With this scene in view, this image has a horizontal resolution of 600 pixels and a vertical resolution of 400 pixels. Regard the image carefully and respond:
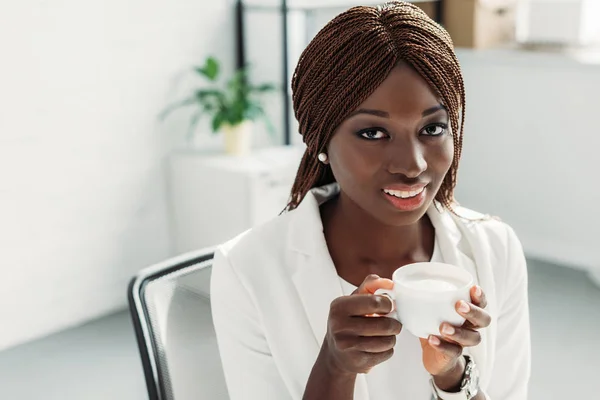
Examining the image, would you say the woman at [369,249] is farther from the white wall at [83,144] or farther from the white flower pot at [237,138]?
the white flower pot at [237,138]

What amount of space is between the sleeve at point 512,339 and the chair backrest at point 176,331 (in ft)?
1.35

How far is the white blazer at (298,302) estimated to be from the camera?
104cm

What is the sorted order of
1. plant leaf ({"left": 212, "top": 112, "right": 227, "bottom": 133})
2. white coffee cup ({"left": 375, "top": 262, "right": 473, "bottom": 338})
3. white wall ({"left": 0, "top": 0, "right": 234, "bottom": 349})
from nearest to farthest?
white coffee cup ({"left": 375, "top": 262, "right": 473, "bottom": 338})
white wall ({"left": 0, "top": 0, "right": 234, "bottom": 349})
plant leaf ({"left": 212, "top": 112, "right": 227, "bottom": 133})

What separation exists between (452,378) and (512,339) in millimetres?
206

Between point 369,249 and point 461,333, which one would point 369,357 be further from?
point 369,249

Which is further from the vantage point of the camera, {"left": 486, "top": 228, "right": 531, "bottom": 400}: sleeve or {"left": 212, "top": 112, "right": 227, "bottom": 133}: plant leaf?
{"left": 212, "top": 112, "right": 227, "bottom": 133}: plant leaf

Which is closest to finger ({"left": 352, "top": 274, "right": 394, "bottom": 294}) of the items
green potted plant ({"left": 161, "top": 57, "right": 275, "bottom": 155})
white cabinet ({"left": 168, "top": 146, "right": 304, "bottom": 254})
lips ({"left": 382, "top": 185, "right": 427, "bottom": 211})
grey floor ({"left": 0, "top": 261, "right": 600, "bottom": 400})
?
lips ({"left": 382, "top": 185, "right": 427, "bottom": 211})

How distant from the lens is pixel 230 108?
337 centimetres

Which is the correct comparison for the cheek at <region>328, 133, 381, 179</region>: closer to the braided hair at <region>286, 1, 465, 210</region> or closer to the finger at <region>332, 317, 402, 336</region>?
the braided hair at <region>286, 1, 465, 210</region>

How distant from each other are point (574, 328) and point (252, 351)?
7.47ft

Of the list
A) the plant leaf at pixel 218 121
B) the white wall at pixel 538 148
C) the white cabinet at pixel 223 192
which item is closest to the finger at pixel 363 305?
the white cabinet at pixel 223 192

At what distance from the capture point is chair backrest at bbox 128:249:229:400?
42.4 inches

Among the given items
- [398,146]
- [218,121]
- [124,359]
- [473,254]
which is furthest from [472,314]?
[218,121]

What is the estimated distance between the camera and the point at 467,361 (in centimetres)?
97
